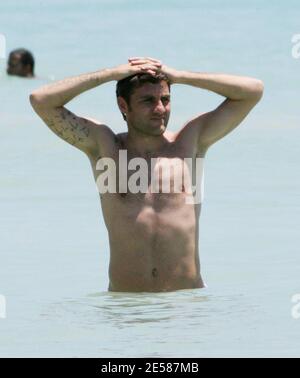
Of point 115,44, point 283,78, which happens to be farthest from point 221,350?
point 115,44

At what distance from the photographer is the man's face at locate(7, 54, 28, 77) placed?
575 inches

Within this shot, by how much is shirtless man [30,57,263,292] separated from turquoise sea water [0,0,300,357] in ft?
0.40

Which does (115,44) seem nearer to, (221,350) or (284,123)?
(284,123)

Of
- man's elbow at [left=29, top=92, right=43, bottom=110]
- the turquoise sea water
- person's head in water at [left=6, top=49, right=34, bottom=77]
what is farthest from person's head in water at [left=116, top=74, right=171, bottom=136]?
person's head in water at [left=6, top=49, right=34, bottom=77]

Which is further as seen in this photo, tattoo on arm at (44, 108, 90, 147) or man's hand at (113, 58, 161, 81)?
tattoo on arm at (44, 108, 90, 147)

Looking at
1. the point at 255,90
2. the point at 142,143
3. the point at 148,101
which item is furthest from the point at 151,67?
the point at 255,90

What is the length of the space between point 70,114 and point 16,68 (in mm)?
6143

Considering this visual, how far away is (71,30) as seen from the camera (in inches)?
646

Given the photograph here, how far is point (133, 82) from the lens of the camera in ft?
27.7

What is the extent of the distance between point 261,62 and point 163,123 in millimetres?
6458

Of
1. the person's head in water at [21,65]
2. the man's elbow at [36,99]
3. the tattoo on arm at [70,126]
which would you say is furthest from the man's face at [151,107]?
the person's head in water at [21,65]

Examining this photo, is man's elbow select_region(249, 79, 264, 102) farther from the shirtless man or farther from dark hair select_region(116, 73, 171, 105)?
dark hair select_region(116, 73, 171, 105)

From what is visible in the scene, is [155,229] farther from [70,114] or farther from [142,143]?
[70,114]
